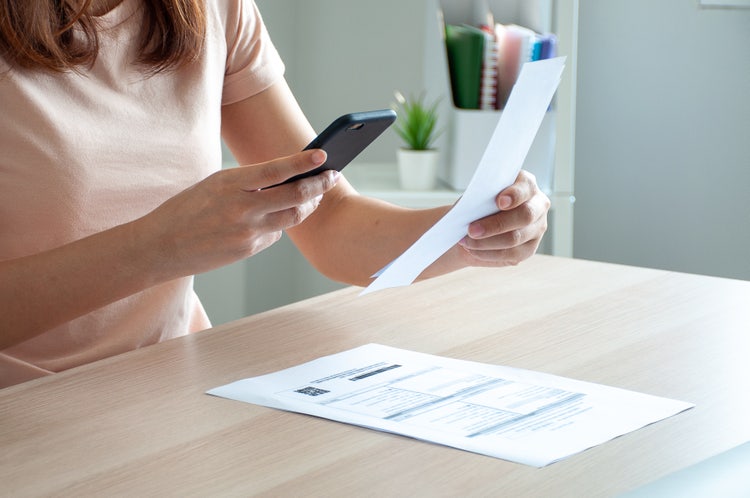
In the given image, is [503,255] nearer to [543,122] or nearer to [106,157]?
[106,157]

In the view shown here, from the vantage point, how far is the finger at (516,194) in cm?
108

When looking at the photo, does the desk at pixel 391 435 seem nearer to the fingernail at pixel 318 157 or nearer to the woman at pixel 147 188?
the woman at pixel 147 188

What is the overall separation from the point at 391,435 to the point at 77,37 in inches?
24.9

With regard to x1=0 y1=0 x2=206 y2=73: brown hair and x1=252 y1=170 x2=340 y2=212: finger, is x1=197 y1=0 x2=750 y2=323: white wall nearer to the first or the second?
x1=0 y1=0 x2=206 y2=73: brown hair

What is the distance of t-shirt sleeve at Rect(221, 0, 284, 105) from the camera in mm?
1358

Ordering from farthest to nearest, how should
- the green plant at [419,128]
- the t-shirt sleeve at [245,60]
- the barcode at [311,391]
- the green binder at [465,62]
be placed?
the green plant at [419,128] < the green binder at [465,62] < the t-shirt sleeve at [245,60] < the barcode at [311,391]

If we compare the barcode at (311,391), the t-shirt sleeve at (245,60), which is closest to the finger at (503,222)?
the barcode at (311,391)

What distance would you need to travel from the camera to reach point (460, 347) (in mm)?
1035

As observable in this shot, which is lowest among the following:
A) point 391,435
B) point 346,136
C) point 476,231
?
point 391,435

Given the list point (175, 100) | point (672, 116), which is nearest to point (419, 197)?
point (672, 116)

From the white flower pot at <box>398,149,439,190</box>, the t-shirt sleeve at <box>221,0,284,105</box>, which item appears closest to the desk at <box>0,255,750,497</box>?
the t-shirt sleeve at <box>221,0,284,105</box>

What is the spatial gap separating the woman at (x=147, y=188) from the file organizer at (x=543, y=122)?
35.0 inches

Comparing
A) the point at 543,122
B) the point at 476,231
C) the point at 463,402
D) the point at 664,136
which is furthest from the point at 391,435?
the point at 664,136

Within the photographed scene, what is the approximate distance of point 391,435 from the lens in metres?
0.80
